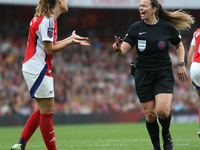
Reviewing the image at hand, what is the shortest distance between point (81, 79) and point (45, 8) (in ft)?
38.9

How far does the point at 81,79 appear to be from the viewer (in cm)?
1656

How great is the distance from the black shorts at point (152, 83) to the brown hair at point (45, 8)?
1689mm

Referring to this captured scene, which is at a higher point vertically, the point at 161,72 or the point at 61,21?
the point at 61,21

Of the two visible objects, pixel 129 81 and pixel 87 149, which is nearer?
pixel 87 149

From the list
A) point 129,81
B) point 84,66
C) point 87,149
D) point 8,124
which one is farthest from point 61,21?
point 87,149

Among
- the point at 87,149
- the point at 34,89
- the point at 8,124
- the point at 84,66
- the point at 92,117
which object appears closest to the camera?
the point at 34,89

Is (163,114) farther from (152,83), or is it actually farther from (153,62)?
(153,62)

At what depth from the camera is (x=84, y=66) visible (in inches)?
672

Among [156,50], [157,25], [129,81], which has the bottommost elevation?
[129,81]

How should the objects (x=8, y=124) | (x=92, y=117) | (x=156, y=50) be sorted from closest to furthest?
(x=156, y=50) < (x=8, y=124) < (x=92, y=117)

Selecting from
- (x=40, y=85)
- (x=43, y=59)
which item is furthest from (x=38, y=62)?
(x=40, y=85)

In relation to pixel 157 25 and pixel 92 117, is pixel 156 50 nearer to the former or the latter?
pixel 157 25

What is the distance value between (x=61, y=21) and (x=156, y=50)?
13.3 meters

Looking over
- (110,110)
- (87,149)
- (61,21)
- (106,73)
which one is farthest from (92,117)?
(87,149)
